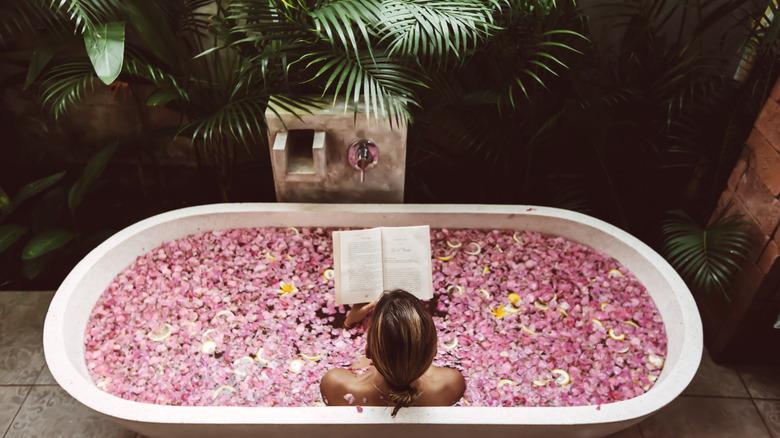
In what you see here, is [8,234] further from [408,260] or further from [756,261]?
[756,261]

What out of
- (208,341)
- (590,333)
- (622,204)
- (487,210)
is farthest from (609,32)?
(208,341)

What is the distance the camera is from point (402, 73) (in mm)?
1913

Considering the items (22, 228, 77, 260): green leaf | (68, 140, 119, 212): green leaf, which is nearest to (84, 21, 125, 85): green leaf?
(68, 140, 119, 212): green leaf

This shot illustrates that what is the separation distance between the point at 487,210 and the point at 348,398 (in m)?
0.98

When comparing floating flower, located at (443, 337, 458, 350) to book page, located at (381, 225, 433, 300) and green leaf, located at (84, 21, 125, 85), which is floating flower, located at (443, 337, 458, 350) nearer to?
book page, located at (381, 225, 433, 300)

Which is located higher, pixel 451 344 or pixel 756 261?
pixel 756 261

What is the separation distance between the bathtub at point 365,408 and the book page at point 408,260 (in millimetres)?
267

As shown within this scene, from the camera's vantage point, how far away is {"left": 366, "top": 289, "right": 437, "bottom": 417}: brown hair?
4.48 ft

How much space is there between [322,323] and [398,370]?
2.20ft

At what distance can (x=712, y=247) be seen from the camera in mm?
1995

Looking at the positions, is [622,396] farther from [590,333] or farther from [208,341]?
[208,341]

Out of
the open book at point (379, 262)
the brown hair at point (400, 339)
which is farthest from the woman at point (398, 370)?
the open book at point (379, 262)

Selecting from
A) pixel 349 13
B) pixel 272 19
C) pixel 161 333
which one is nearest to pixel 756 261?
pixel 349 13

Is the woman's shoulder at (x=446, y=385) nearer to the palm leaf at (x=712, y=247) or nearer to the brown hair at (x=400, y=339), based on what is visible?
the brown hair at (x=400, y=339)
